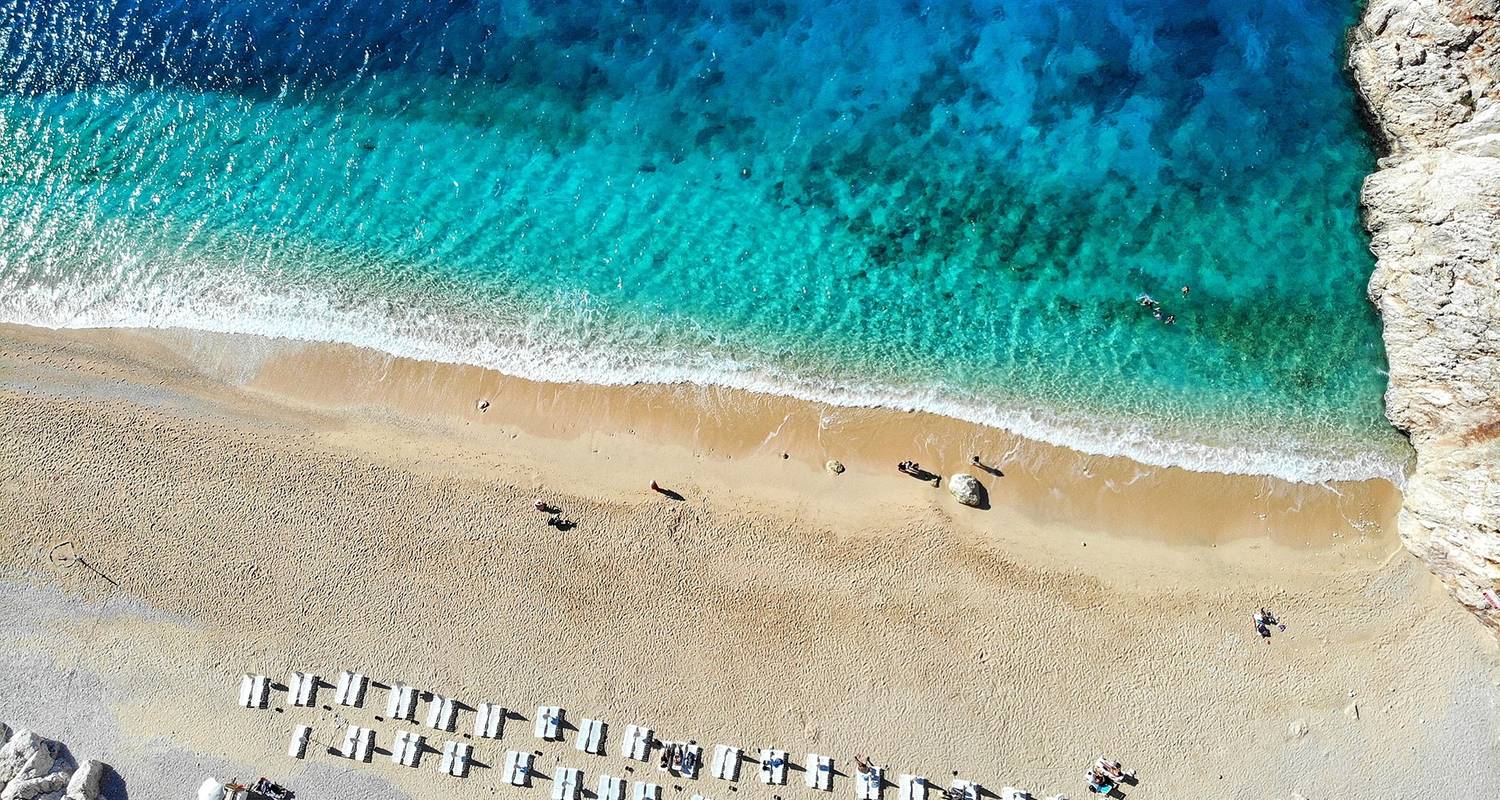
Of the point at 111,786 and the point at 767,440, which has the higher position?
the point at 767,440

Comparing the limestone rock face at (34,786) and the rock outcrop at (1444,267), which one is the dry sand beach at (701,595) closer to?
the limestone rock face at (34,786)

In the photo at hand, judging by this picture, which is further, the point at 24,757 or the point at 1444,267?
the point at 1444,267

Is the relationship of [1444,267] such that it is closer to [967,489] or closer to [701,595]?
[967,489]

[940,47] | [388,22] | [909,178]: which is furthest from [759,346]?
[388,22]

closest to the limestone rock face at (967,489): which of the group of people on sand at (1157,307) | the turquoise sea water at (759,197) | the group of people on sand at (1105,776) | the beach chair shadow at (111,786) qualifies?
the turquoise sea water at (759,197)

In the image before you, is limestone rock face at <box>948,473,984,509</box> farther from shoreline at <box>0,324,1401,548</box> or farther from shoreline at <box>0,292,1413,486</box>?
shoreline at <box>0,292,1413,486</box>

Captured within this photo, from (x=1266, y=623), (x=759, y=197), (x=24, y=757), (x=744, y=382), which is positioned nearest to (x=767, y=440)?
(x=744, y=382)
